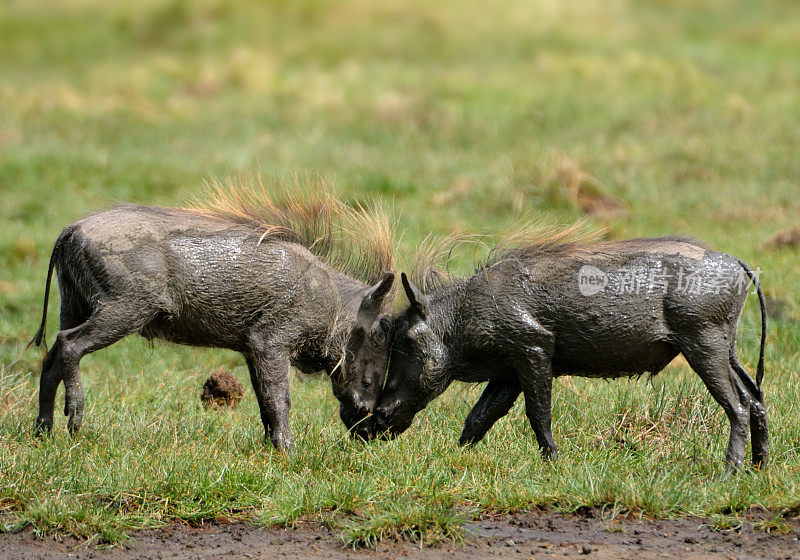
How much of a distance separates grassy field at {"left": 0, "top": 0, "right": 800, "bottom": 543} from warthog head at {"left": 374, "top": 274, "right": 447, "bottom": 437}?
0.53 feet

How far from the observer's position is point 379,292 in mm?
5621

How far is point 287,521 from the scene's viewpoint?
4645 millimetres

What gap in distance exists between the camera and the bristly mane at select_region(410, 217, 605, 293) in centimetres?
555

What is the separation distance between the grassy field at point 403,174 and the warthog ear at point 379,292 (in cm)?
76

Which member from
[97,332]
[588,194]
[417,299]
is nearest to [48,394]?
[97,332]

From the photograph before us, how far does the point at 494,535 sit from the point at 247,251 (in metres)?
1.97

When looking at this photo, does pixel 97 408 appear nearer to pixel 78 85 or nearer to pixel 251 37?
pixel 78 85

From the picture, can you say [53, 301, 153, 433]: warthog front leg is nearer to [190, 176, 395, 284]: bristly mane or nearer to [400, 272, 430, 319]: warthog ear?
[190, 176, 395, 284]: bristly mane

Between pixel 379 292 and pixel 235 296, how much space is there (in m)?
0.76

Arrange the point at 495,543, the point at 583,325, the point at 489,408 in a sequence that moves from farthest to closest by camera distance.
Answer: the point at 489,408 → the point at 583,325 → the point at 495,543

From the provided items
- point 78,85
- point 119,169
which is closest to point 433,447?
point 119,169

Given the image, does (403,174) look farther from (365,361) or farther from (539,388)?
(539,388)

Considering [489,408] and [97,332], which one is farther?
[489,408]

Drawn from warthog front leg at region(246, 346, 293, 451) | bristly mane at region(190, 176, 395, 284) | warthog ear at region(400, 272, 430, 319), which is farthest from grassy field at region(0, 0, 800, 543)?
bristly mane at region(190, 176, 395, 284)
